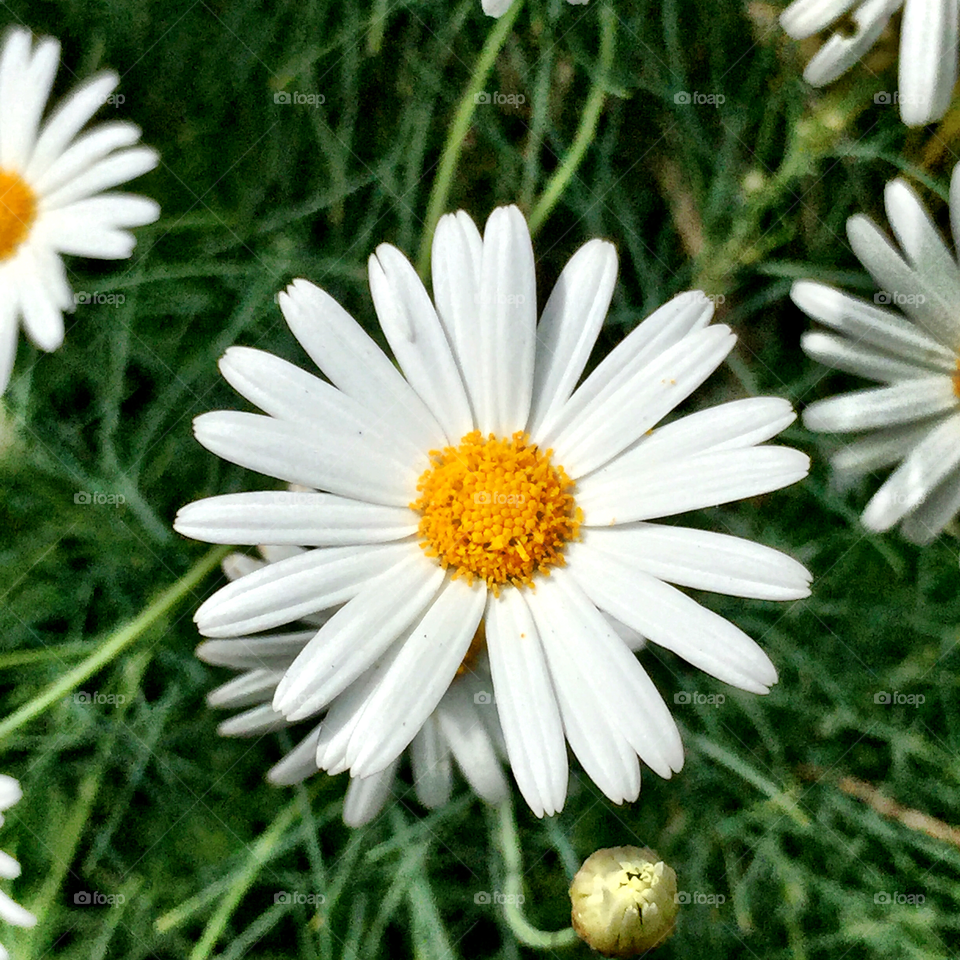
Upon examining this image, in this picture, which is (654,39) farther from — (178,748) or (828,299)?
(178,748)

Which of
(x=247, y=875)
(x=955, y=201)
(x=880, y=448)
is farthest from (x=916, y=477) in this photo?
(x=247, y=875)

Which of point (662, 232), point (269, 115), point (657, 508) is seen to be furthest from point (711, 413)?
point (269, 115)

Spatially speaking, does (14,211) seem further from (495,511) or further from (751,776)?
(751,776)

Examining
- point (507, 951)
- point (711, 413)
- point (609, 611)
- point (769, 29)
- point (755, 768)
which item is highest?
point (769, 29)

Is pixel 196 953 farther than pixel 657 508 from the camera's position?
Yes

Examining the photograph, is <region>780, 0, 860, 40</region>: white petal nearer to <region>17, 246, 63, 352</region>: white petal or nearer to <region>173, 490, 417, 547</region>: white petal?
<region>173, 490, 417, 547</region>: white petal

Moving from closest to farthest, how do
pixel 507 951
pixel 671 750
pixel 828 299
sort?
1. pixel 671 750
2. pixel 828 299
3. pixel 507 951

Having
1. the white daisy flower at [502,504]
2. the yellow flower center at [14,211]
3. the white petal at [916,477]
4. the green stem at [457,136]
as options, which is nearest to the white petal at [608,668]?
the white daisy flower at [502,504]
